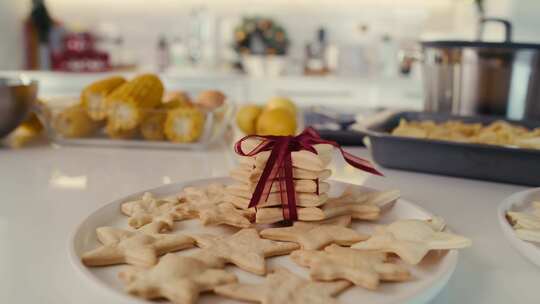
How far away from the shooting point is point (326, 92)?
3.64 m

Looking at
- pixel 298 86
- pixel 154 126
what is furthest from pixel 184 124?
pixel 298 86

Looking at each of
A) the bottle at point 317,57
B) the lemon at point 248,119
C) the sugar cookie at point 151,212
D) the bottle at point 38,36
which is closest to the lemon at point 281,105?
the lemon at point 248,119

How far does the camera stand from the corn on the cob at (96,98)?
3.83 feet

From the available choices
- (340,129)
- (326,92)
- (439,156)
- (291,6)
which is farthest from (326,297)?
(291,6)

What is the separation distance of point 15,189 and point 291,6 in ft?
11.1

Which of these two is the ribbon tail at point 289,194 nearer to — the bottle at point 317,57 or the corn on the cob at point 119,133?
the corn on the cob at point 119,133

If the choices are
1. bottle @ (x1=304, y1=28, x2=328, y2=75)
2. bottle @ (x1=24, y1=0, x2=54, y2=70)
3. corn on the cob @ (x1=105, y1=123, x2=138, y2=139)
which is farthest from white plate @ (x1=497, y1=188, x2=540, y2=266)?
bottle @ (x1=24, y1=0, x2=54, y2=70)

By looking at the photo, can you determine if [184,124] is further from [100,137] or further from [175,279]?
[175,279]

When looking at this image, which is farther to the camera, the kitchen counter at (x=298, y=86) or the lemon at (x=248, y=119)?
the kitchen counter at (x=298, y=86)

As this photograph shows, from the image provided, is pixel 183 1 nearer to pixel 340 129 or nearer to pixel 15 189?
pixel 340 129

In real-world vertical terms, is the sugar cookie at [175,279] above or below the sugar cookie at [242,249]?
above

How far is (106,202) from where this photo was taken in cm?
84

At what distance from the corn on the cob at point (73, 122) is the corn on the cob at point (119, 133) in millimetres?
43

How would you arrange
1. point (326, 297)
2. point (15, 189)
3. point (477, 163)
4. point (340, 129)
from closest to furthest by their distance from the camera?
point (326, 297), point (15, 189), point (477, 163), point (340, 129)
